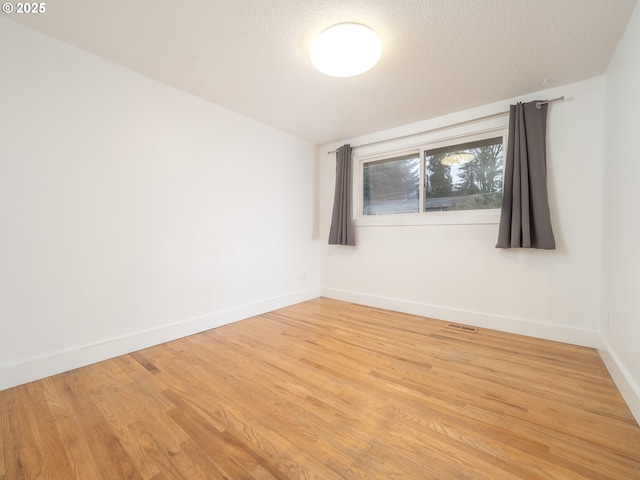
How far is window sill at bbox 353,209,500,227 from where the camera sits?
265 centimetres

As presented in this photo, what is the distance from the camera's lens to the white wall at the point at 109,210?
5.41 ft

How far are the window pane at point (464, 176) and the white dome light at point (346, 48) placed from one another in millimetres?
1649

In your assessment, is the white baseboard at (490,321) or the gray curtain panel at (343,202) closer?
the white baseboard at (490,321)

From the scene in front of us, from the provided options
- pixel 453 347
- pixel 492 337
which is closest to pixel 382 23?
pixel 453 347

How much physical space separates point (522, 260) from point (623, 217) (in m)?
0.88

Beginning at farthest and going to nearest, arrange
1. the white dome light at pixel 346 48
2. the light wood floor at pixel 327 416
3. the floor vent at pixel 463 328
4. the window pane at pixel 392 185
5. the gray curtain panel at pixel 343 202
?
the gray curtain panel at pixel 343 202, the window pane at pixel 392 185, the floor vent at pixel 463 328, the white dome light at pixel 346 48, the light wood floor at pixel 327 416

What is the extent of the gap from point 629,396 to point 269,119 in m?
3.60

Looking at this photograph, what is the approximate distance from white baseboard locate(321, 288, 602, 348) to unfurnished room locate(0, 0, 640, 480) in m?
0.02

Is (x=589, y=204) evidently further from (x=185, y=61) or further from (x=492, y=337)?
(x=185, y=61)

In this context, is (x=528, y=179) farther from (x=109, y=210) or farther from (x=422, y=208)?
(x=109, y=210)

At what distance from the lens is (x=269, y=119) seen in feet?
9.94

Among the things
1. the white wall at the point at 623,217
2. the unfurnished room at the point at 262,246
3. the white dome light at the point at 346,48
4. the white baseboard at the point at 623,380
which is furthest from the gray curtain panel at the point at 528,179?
the white dome light at the point at 346,48

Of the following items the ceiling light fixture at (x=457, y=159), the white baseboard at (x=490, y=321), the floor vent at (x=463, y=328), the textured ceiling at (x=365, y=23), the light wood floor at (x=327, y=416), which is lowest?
the light wood floor at (x=327, y=416)

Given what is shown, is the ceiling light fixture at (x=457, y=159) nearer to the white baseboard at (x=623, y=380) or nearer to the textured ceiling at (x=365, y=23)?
the textured ceiling at (x=365, y=23)
